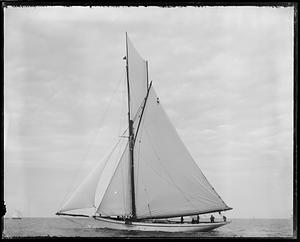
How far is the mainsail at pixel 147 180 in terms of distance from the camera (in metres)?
5.81

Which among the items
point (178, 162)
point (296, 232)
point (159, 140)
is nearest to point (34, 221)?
point (296, 232)

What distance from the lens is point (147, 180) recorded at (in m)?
6.27

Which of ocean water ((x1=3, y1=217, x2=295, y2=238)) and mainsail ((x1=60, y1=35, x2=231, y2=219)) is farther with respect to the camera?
mainsail ((x1=60, y1=35, x2=231, y2=219))

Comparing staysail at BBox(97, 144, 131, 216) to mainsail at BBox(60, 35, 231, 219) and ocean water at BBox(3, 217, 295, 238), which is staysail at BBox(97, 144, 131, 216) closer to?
mainsail at BBox(60, 35, 231, 219)

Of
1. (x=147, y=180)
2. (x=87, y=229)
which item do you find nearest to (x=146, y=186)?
(x=147, y=180)

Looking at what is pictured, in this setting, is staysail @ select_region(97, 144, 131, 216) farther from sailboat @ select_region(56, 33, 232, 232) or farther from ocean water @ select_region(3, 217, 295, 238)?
ocean water @ select_region(3, 217, 295, 238)

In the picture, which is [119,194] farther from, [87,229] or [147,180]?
[87,229]

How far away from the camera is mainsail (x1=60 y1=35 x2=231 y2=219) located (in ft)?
19.1

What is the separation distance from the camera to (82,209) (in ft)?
19.2

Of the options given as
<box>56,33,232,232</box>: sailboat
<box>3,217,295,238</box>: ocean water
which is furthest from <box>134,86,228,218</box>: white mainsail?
<box>3,217,295,238</box>: ocean water

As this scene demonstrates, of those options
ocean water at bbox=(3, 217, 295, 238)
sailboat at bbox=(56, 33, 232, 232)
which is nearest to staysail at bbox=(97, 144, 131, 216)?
sailboat at bbox=(56, 33, 232, 232)

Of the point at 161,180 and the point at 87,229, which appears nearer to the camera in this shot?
the point at 87,229

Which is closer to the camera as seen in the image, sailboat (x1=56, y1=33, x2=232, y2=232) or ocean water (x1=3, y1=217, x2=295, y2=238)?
ocean water (x1=3, y1=217, x2=295, y2=238)

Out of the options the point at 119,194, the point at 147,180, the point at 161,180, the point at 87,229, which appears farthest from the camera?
the point at 119,194
